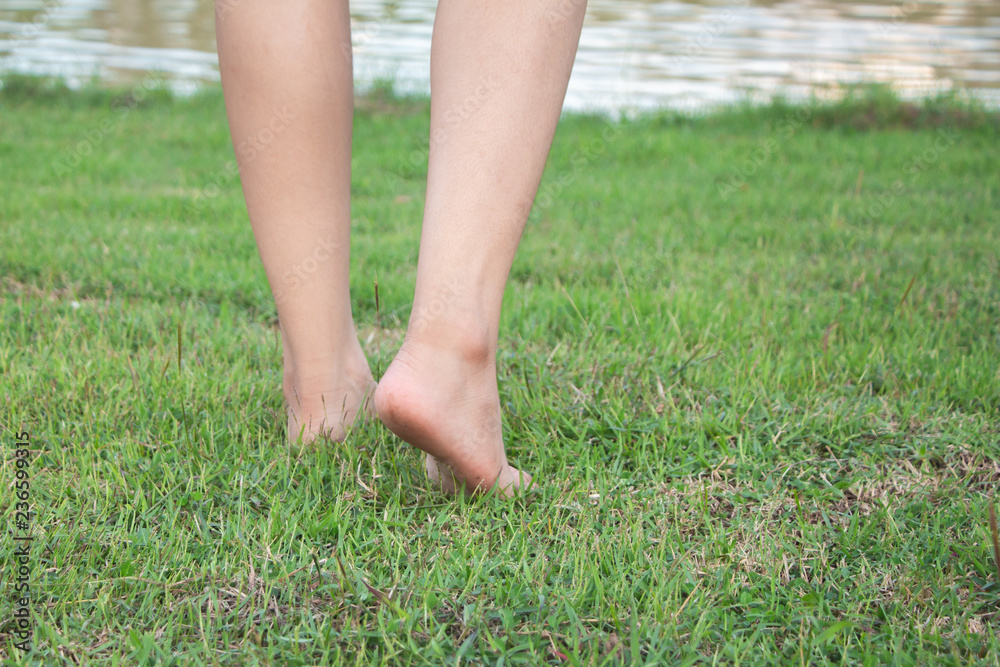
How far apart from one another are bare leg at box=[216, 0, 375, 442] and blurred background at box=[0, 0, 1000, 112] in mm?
4088

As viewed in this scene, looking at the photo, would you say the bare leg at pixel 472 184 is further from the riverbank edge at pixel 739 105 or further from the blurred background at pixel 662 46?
the blurred background at pixel 662 46

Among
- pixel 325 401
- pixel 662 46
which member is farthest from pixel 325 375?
pixel 662 46

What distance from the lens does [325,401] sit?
1.45 metres

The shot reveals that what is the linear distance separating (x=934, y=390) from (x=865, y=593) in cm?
75

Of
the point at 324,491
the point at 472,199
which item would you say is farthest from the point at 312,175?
the point at 324,491

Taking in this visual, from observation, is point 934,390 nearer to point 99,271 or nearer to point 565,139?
point 99,271

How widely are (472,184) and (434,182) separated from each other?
69 mm

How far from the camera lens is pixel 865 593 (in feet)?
3.63

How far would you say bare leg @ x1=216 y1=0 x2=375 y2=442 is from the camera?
1279 mm

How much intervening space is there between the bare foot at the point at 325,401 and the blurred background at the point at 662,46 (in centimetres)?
409

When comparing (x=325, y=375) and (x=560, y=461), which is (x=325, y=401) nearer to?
(x=325, y=375)

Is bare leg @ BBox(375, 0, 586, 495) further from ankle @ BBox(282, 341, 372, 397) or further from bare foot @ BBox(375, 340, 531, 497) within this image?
ankle @ BBox(282, 341, 372, 397)

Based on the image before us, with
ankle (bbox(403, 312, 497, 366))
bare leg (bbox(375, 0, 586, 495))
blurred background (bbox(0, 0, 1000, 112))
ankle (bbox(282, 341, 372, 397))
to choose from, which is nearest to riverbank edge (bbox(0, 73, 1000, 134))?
blurred background (bbox(0, 0, 1000, 112))

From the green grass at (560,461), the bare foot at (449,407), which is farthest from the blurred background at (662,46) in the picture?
the bare foot at (449,407)
